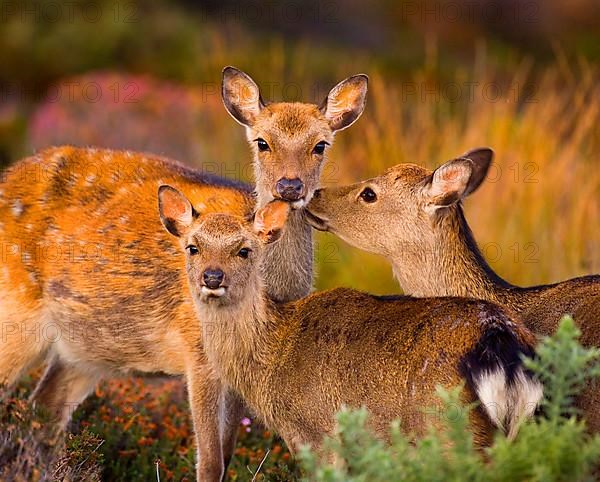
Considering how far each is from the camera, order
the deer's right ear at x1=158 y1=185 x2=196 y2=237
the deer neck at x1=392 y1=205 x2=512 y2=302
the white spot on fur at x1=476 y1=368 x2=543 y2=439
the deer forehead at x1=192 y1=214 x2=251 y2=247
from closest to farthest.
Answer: the white spot on fur at x1=476 y1=368 x2=543 y2=439, the deer forehead at x1=192 y1=214 x2=251 y2=247, the deer's right ear at x1=158 y1=185 x2=196 y2=237, the deer neck at x1=392 y1=205 x2=512 y2=302

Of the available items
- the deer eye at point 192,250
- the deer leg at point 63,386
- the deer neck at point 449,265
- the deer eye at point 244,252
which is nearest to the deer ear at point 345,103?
the deer neck at point 449,265

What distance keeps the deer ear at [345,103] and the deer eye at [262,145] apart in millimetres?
455

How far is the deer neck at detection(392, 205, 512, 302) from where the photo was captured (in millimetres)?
6484

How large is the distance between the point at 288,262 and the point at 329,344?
1.01 metres

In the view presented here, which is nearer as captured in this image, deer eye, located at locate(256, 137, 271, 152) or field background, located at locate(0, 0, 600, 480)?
deer eye, located at locate(256, 137, 271, 152)

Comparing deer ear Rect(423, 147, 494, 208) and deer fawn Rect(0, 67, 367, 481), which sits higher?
deer ear Rect(423, 147, 494, 208)

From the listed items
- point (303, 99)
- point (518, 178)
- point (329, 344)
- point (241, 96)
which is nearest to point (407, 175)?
point (241, 96)

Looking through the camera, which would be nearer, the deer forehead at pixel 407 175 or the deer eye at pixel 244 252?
the deer eye at pixel 244 252

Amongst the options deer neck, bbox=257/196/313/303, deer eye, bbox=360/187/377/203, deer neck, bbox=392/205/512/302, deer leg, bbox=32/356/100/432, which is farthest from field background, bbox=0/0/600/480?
deer eye, bbox=360/187/377/203

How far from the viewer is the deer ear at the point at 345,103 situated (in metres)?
7.02

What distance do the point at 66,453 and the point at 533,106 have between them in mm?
6863

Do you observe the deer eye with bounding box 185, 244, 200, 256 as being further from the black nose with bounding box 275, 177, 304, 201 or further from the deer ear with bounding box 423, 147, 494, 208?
the deer ear with bounding box 423, 147, 494, 208

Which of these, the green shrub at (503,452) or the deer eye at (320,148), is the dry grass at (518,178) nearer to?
the deer eye at (320,148)

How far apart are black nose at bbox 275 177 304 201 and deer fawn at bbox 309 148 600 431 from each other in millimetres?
271
